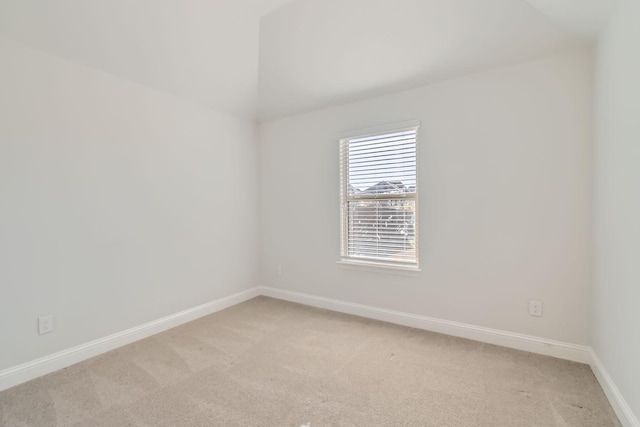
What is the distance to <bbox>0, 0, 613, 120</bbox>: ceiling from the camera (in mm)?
2010

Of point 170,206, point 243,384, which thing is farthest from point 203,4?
point 243,384

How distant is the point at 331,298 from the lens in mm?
3459

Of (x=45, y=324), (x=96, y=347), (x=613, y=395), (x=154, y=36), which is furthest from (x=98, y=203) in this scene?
(x=613, y=395)

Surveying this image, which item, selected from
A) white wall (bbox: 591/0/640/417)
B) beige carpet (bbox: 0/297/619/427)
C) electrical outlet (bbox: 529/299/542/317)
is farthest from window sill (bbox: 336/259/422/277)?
white wall (bbox: 591/0/640/417)

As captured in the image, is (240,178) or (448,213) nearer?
(448,213)

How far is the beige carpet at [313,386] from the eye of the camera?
1681 mm

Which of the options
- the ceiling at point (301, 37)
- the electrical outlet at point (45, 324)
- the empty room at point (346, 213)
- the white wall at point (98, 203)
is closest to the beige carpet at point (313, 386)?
the empty room at point (346, 213)

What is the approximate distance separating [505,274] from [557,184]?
0.81 meters

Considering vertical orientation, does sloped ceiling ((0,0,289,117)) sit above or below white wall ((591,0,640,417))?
above

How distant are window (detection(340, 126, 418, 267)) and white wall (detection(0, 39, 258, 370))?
1496 millimetres

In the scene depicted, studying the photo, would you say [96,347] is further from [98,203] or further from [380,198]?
[380,198]

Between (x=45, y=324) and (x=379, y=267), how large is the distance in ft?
9.22

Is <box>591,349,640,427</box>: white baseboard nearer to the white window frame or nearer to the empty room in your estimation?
the empty room

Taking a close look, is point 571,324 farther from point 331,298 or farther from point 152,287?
point 152,287
